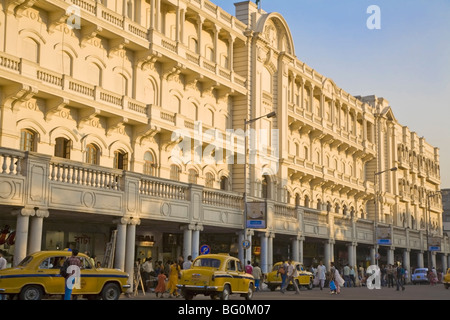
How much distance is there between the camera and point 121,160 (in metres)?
36.4

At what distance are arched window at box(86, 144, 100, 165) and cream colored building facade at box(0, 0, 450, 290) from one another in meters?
0.05

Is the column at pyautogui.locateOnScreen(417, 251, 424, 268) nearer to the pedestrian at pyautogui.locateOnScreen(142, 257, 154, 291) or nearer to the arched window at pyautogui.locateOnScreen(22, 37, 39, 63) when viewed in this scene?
the pedestrian at pyautogui.locateOnScreen(142, 257, 154, 291)

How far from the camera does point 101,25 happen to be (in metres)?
33.1

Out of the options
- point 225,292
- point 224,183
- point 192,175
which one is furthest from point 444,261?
point 225,292

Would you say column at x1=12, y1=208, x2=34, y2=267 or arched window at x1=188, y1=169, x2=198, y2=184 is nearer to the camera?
column at x1=12, y1=208, x2=34, y2=267

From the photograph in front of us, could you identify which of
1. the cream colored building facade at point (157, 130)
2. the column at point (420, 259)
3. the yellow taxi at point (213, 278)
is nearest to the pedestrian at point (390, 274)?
the cream colored building facade at point (157, 130)

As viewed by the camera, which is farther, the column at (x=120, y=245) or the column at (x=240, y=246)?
the column at (x=240, y=246)

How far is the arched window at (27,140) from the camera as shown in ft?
99.5

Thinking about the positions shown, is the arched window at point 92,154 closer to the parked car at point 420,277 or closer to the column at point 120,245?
the column at point 120,245

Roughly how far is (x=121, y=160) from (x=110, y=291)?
49.1 ft

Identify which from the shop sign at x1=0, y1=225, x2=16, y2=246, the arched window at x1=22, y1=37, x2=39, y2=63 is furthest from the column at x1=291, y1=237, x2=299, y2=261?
the arched window at x1=22, y1=37, x2=39, y2=63

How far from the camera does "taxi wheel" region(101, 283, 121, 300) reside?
2181cm

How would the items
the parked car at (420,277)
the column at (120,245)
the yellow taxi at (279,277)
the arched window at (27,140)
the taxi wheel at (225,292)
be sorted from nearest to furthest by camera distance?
1. the taxi wheel at (225,292)
2. the column at (120,245)
3. the arched window at (27,140)
4. the yellow taxi at (279,277)
5. the parked car at (420,277)

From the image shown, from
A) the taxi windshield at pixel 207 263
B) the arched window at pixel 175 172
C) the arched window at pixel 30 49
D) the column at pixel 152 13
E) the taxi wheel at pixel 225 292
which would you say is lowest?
the taxi wheel at pixel 225 292
